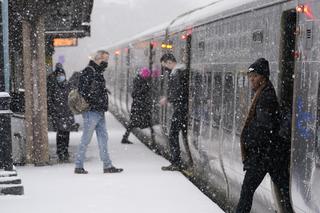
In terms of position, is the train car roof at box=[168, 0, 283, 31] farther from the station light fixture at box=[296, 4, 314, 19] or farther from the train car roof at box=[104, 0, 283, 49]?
the station light fixture at box=[296, 4, 314, 19]

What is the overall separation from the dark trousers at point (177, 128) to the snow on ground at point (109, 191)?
0.28m

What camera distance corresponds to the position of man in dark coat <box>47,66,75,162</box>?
1038 centimetres

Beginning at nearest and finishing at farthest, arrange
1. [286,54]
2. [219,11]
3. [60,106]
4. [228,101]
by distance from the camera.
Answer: [286,54] < [228,101] < [219,11] < [60,106]

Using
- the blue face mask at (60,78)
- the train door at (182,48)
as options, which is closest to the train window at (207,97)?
the train door at (182,48)

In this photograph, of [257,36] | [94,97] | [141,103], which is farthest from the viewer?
[141,103]

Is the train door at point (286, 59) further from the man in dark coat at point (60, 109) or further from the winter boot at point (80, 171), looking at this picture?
the man in dark coat at point (60, 109)

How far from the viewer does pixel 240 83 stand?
6.32m

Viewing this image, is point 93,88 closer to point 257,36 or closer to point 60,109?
point 60,109

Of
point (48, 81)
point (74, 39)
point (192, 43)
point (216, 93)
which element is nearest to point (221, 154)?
point (216, 93)

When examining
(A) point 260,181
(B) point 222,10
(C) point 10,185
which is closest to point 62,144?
(C) point 10,185

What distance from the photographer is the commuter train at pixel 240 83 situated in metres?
4.64

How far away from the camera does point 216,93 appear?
7.35 metres

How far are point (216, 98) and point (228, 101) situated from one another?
1.96ft

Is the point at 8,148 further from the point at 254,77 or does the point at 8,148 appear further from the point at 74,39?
the point at 74,39
